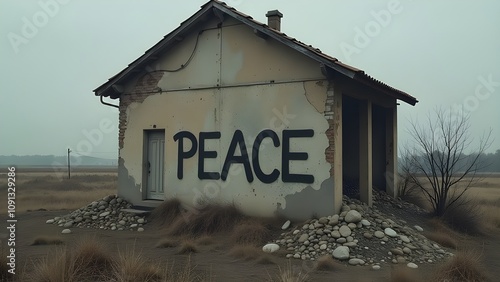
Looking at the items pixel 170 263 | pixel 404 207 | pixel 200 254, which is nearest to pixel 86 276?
pixel 170 263

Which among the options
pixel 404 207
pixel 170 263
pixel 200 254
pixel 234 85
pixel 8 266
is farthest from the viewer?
pixel 404 207

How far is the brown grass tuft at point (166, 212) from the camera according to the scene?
10.6 meters

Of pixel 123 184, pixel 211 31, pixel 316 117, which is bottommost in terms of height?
pixel 123 184

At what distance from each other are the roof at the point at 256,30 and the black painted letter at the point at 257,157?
2.06 m

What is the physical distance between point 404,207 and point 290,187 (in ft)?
14.3

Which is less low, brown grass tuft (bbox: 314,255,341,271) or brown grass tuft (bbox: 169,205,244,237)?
brown grass tuft (bbox: 169,205,244,237)

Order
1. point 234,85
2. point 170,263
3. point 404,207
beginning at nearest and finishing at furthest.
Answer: point 170,263, point 234,85, point 404,207

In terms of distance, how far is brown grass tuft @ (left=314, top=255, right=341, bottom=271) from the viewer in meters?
6.67

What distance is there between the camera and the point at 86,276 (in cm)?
556

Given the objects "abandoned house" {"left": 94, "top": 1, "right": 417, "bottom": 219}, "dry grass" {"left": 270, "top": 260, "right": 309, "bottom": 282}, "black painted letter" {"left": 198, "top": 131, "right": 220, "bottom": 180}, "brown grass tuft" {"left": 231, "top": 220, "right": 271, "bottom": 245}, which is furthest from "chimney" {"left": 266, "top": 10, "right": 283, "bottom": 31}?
"dry grass" {"left": 270, "top": 260, "right": 309, "bottom": 282}

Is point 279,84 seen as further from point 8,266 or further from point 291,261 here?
point 8,266

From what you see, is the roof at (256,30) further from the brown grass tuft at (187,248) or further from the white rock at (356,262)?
the brown grass tuft at (187,248)

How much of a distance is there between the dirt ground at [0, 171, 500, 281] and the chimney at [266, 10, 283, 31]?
19.7 ft

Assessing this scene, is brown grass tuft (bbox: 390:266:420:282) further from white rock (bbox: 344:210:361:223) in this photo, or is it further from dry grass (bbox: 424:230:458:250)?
dry grass (bbox: 424:230:458:250)
